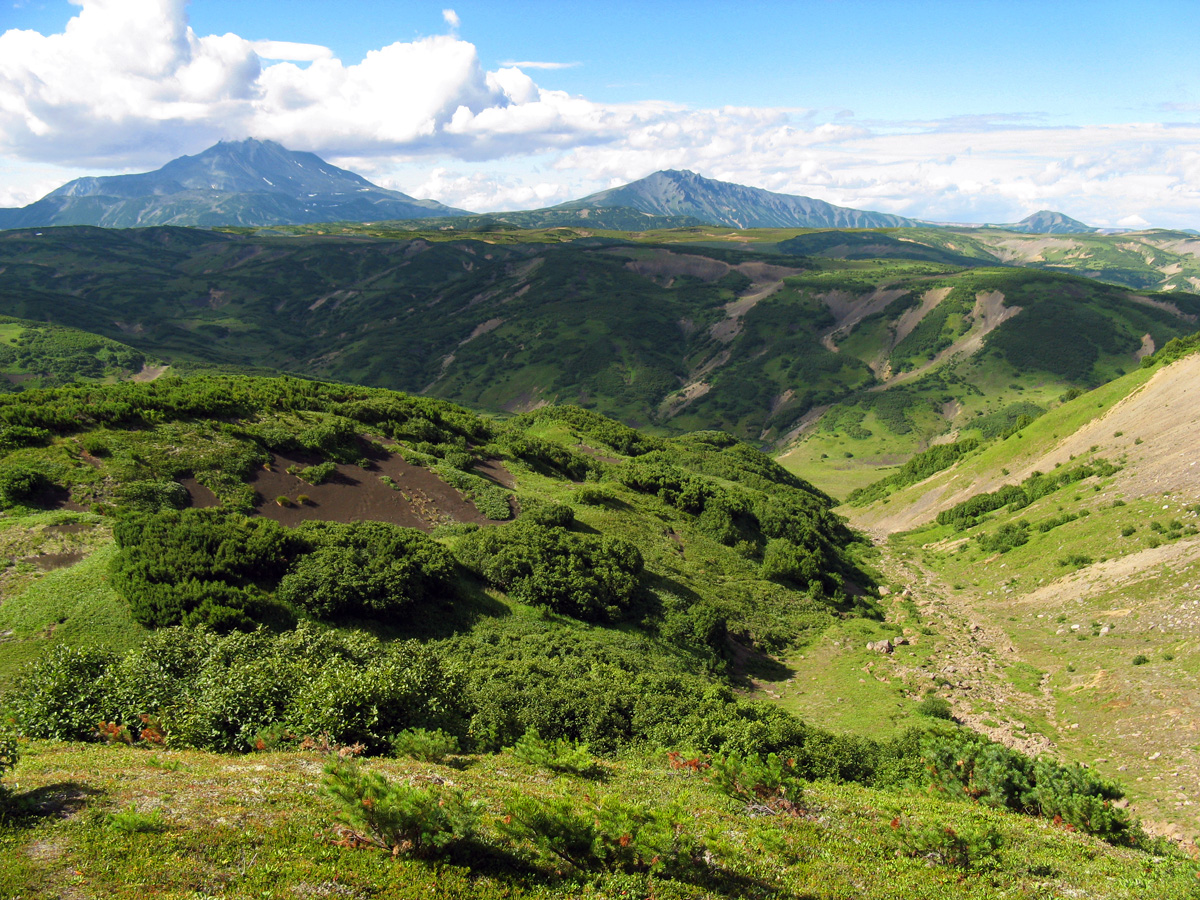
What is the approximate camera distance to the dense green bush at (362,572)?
25469 millimetres

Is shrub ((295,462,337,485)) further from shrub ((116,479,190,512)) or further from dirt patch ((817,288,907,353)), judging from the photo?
dirt patch ((817,288,907,353))

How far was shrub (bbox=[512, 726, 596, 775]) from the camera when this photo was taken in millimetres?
15602

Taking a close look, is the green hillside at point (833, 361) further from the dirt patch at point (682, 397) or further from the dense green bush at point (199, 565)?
the dense green bush at point (199, 565)

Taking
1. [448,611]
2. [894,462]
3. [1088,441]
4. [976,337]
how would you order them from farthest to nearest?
[976,337]
[894,462]
[1088,441]
[448,611]

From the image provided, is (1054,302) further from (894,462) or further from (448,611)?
(448,611)

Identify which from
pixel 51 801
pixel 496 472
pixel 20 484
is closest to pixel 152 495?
pixel 20 484

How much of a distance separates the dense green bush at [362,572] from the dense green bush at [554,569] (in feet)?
8.78

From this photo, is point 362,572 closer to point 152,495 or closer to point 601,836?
point 152,495

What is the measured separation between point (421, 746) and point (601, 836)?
604 cm

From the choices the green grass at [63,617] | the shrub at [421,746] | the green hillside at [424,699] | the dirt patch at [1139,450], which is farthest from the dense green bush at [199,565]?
the dirt patch at [1139,450]

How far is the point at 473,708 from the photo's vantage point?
66.9 feet

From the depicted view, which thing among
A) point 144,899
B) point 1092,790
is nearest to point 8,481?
point 144,899

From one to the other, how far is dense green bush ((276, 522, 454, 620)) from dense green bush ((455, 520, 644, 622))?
268cm

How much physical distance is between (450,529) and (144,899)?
2760 centimetres
